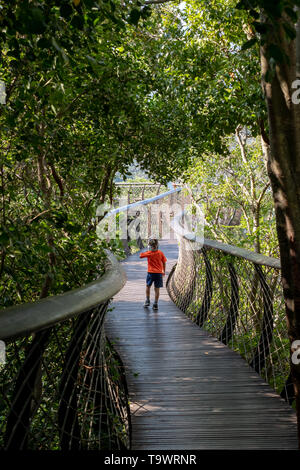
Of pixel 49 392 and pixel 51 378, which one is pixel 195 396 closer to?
pixel 49 392

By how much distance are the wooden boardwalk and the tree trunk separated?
72 centimetres

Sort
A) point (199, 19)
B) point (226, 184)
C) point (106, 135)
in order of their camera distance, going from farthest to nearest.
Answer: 1. point (226, 184)
2. point (199, 19)
3. point (106, 135)

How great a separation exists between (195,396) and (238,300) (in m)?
1.27

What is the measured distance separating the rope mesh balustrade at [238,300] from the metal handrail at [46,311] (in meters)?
1.96

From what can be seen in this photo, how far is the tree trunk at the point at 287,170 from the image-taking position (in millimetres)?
2285

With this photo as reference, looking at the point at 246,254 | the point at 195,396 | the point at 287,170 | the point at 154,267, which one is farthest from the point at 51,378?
the point at 154,267

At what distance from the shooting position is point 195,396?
3.63 meters

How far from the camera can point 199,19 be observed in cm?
737

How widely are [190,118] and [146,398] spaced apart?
4.12m

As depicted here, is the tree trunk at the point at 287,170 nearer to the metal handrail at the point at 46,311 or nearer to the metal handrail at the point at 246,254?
the metal handrail at the point at 46,311

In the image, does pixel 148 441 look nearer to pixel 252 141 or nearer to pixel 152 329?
pixel 152 329

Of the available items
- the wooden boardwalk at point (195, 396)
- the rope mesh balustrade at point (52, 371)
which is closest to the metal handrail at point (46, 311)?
the rope mesh balustrade at point (52, 371)

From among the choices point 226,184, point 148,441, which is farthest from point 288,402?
point 226,184

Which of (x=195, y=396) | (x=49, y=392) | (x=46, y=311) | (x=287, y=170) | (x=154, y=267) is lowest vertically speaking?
(x=195, y=396)
